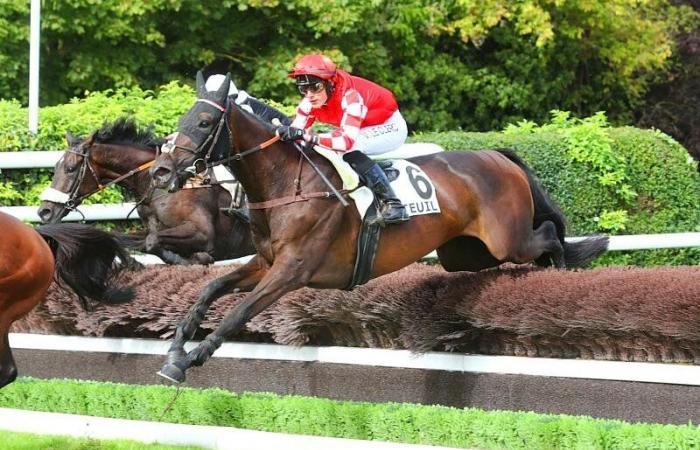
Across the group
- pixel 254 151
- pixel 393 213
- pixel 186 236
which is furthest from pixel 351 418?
pixel 186 236

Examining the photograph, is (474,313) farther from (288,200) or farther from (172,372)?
(172,372)

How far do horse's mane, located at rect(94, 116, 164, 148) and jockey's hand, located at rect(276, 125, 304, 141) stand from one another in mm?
2681

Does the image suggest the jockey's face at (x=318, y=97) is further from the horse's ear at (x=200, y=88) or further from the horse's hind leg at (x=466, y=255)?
the horse's hind leg at (x=466, y=255)

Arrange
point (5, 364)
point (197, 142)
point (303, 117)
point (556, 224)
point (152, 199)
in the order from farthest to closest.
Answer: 1. point (152, 199)
2. point (556, 224)
3. point (303, 117)
4. point (5, 364)
5. point (197, 142)

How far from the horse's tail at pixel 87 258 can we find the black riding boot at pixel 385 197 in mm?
1769

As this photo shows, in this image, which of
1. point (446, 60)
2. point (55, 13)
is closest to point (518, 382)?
point (55, 13)

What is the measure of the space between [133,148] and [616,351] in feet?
14.4

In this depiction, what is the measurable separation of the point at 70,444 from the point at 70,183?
2.86 meters

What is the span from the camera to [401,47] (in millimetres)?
18734

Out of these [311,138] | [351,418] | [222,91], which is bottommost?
[351,418]

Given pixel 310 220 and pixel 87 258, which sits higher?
pixel 310 220

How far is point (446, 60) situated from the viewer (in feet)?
64.0

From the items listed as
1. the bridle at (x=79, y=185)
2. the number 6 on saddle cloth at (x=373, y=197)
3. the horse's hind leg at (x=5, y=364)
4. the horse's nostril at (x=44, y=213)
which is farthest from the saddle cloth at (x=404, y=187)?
the horse's nostril at (x=44, y=213)

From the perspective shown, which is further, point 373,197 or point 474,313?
point 373,197
